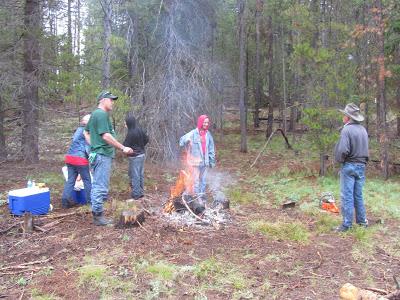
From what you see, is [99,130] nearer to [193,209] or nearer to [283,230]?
[193,209]

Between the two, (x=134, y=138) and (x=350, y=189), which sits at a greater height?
(x=134, y=138)

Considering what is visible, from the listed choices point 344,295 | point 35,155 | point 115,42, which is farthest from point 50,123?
point 344,295

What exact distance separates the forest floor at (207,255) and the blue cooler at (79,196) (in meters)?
0.36

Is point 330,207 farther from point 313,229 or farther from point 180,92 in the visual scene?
point 180,92

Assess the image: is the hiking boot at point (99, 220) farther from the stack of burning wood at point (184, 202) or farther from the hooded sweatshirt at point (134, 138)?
the hooded sweatshirt at point (134, 138)

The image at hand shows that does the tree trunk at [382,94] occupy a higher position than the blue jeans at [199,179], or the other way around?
the tree trunk at [382,94]

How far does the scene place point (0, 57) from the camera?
11148mm

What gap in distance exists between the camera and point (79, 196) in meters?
7.82

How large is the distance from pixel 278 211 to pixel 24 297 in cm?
512

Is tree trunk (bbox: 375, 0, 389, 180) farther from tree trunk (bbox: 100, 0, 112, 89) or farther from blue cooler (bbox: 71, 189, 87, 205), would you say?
blue cooler (bbox: 71, 189, 87, 205)

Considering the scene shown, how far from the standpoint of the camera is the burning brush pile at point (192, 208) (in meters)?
6.87

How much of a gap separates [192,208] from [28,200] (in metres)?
2.79

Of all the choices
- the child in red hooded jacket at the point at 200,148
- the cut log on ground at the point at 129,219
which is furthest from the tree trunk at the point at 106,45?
the cut log on ground at the point at 129,219

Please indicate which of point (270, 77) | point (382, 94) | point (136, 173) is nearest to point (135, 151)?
point (136, 173)
